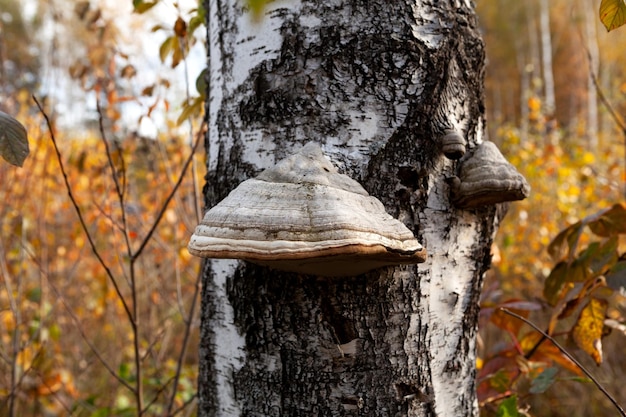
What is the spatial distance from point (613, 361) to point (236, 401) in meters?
4.67

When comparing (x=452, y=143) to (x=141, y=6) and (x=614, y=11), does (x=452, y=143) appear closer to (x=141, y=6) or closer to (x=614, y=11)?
(x=614, y=11)

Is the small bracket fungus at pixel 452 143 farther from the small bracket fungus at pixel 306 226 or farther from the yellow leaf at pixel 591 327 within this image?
the yellow leaf at pixel 591 327

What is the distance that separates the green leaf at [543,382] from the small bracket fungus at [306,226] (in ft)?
2.54

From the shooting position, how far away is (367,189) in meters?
1.00

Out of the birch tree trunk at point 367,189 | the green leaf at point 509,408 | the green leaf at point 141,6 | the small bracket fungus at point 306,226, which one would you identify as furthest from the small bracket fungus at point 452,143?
the green leaf at point 141,6

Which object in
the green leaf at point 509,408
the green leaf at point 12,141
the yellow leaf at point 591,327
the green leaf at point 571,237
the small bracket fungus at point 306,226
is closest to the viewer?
the small bracket fungus at point 306,226

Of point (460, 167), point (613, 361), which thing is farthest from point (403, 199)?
point (613, 361)

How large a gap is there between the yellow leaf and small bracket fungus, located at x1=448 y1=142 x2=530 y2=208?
1.72 feet

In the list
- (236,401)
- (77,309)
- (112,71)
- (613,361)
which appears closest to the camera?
(236,401)

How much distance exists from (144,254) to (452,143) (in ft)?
11.2

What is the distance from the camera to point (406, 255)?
32.4 inches

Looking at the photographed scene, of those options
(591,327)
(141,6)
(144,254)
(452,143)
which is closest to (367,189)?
(452,143)

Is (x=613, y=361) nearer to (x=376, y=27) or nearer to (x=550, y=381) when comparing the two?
(x=550, y=381)

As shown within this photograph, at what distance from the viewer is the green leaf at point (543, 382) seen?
1.34 meters
